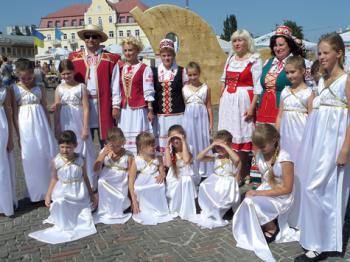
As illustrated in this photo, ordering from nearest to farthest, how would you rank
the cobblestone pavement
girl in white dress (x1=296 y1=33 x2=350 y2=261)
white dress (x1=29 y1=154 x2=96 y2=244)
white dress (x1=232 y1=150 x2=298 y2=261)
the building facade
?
girl in white dress (x1=296 y1=33 x2=350 y2=261) → the cobblestone pavement → white dress (x1=232 y1=150 x2=298 y2=261) → white dress (x1=29 y1=154 x2=96 y2=244) → the building facade

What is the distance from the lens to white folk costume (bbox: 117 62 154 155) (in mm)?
5184

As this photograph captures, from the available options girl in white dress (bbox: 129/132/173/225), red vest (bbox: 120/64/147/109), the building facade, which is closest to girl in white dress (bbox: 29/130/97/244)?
girl in white dress (bbox: 129/132/173/225)

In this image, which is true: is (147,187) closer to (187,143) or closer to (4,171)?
(187,143)

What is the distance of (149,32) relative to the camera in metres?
13.2

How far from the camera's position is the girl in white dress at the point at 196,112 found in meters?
5.28

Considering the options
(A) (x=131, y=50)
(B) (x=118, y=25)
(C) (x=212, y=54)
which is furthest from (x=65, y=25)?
(A) (x=131, y=50)

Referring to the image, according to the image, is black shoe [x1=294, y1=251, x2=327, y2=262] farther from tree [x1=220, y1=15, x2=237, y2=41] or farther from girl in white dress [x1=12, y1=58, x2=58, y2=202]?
tree [x1=220, y1=15, x2=237, y2=41]

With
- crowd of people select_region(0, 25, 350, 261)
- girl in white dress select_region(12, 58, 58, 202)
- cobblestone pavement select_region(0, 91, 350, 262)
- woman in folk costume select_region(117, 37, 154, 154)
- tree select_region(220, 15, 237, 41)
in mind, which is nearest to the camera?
crowd of people select_region(0, 25, 350, 261)

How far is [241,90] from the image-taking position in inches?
210

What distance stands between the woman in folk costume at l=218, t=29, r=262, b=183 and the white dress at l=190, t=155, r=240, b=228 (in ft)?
3.75

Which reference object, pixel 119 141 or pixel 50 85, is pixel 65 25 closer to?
pixel 50 85

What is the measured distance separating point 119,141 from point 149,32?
937cm

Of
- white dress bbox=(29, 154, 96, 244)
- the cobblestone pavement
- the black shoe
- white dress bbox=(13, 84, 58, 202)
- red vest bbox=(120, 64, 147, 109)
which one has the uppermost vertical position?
red vest bbox=(120, 64, 147, 109)

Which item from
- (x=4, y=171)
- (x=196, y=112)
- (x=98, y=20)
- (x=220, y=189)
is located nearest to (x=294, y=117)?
(x=220, y=189)
